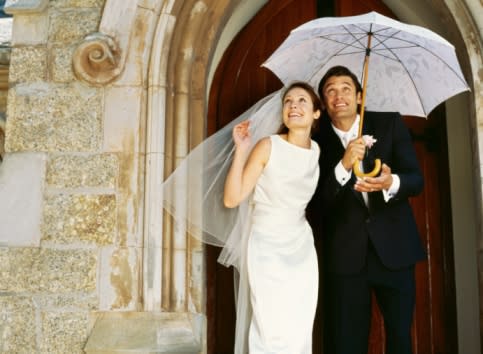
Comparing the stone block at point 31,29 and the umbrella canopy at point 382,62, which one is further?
the stone block at point 31,29

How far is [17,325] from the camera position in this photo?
10.5 ft

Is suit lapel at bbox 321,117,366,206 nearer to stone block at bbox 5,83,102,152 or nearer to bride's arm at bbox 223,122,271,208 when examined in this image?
bride's arm at bbox 223,122,271,208

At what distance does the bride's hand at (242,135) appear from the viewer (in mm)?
2980

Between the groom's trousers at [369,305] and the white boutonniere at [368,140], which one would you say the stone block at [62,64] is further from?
the groom's trousers at [369,305]

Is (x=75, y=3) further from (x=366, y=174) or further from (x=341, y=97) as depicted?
(x=366, y=174)

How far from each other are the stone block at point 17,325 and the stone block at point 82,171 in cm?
59

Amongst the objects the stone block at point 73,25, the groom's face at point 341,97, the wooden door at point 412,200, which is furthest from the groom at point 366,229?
the stone block at point 73,25

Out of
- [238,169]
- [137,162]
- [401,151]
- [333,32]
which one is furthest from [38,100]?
[401,151]

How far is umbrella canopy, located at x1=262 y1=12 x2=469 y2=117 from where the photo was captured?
10.1 feet

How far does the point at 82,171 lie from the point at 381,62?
1578 millimetres

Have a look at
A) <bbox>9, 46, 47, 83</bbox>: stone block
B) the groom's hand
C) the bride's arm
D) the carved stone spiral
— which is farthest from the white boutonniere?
<bbox>9, 46, 47, 83</bbox>: stone block

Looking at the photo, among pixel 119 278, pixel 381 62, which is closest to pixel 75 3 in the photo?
pixel 119 278

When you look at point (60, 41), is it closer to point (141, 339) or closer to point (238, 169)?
point (238, 169)

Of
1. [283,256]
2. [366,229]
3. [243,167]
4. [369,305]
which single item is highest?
[243,167]
